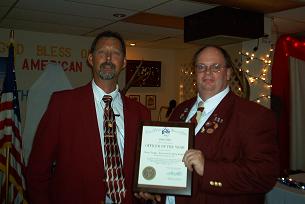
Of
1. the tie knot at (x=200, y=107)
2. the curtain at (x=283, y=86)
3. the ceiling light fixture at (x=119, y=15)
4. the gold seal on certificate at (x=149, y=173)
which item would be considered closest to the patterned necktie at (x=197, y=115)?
the tie knot at (x=200, y=107)

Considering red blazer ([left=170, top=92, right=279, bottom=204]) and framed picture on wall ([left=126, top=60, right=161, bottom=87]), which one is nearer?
red blazer ([left=170, top=92, right=279, bottom=204])

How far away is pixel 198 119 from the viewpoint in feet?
5.70

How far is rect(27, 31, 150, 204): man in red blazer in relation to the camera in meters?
1.72

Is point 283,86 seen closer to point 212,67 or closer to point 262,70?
point 262,70

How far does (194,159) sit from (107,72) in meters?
0.73

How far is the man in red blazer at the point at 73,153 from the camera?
1.72 meters

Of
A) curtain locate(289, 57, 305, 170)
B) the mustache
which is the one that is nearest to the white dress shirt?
the mustache

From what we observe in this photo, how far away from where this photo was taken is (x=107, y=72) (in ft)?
6.11

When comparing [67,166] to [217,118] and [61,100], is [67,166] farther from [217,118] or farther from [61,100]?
[217,118]

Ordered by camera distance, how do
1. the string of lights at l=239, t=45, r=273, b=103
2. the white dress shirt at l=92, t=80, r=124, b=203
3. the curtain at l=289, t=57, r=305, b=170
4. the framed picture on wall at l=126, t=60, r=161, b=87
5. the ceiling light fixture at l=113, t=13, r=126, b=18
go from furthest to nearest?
1. the framed picture on wall at l=126, t=60, r=161, b=87
2. the curtain at l=289, t=57, r=305, b=170
3. the string of lights at l=239, t=45, r=273, b=103
4. the ceiling light fixture at l=113, t=13, r=126, b=18
5. the white dress shirt at l=92, t=80, r=124, b=203

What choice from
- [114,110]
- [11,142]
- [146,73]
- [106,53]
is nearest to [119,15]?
[11,142]

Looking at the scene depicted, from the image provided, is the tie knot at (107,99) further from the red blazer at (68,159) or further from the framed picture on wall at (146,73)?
the framed picture on wall at (146,73)

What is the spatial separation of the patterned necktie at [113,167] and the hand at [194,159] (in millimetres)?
422

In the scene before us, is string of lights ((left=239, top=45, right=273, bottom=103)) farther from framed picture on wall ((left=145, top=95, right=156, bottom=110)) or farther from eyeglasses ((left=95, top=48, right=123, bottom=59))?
framed picture on wall ((left=145, top=95, right=156, bottom=110))
